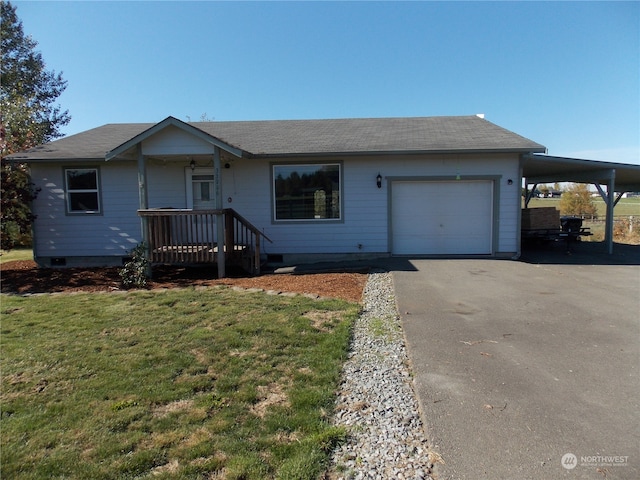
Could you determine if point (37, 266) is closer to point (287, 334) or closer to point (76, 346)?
point (76, 346)

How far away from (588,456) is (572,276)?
7201 millimetres

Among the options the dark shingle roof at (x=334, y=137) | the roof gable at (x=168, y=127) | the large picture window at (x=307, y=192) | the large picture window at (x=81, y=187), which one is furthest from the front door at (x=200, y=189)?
the large picture window at (x=81, y=187)

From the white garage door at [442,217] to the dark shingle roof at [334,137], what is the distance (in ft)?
3.76

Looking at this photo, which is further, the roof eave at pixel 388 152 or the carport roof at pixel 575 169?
the carport roof at pixel 575 169

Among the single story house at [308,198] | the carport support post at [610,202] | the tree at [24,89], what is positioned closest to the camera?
the single story house at [308,198]

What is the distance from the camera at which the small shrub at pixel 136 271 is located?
321 inches

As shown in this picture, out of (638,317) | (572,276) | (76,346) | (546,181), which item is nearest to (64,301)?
(76,346)

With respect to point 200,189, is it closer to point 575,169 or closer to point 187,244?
point 187,244

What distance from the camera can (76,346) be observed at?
177 inches

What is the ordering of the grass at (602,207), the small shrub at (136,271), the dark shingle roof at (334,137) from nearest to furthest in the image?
the small shrub at (136,271), the dark shingle roof at (334,137), the grass at (602,207)

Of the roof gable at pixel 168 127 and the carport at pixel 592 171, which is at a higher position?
the roof gable at pixel 168 127

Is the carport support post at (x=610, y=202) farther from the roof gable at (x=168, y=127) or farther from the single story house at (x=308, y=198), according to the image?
the roof gable at (x=168, y=127)

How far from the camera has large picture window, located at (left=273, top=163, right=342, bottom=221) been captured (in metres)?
10.8

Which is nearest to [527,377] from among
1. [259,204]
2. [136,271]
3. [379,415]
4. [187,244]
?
[379,415]
